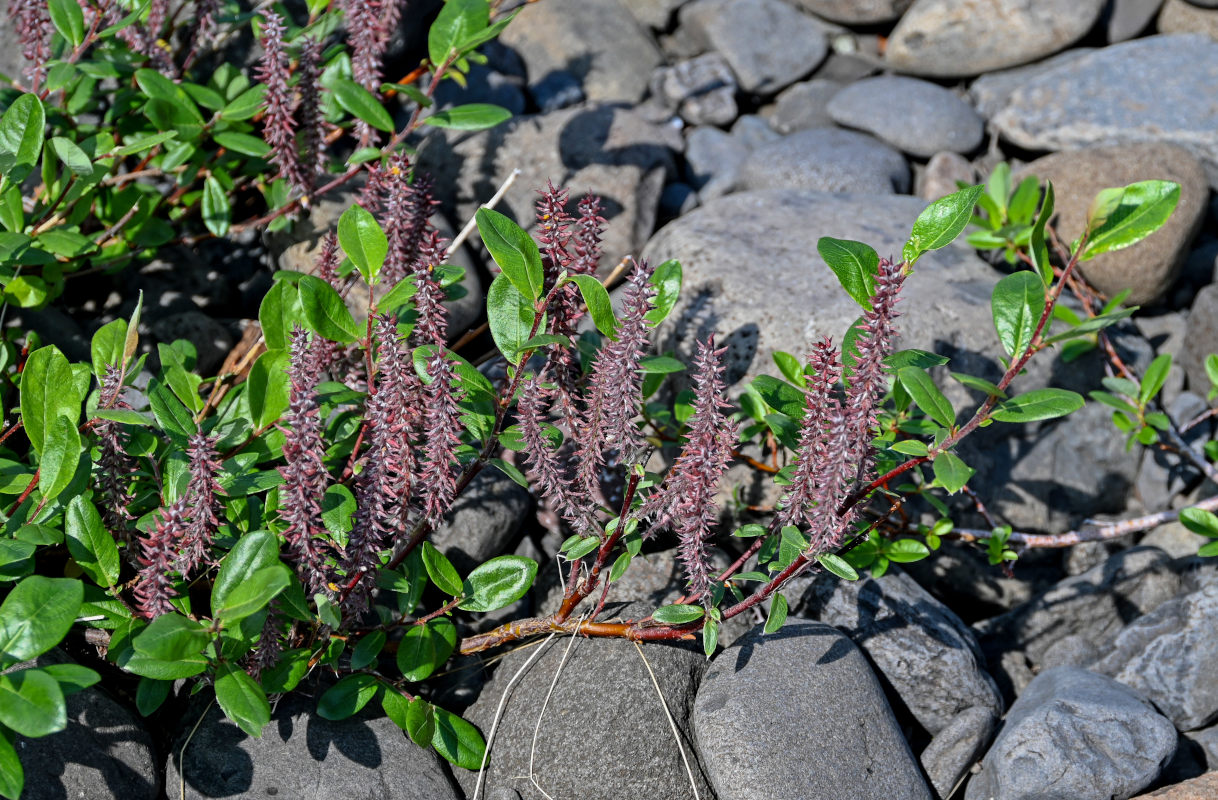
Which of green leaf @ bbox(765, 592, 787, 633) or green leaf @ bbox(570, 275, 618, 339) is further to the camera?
green leaf @ bbox(765, 592, 787, 633)

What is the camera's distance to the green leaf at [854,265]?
307cm

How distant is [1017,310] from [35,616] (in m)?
2.92

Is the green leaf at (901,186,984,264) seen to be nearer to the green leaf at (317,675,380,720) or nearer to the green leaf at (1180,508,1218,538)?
the green leaf at (1180,508,1218,538)

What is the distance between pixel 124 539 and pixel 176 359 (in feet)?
2.10

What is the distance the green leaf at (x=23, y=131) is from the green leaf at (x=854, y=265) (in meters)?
2.59

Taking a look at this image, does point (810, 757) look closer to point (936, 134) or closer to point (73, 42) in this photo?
point (73, 42)

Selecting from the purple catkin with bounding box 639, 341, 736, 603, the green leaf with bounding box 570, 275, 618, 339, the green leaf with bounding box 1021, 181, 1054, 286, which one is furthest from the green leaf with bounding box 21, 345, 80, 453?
the green leaf with bounding box 1021, 181, 1054, 286

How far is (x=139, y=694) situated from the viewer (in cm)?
296

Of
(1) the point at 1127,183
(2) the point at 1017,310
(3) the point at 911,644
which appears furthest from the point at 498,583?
(1) the point at 1127,183

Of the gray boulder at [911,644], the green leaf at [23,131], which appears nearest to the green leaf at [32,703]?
the green leaf at [23,131]

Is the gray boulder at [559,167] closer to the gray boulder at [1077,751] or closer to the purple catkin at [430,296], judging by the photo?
the purple catkin at [430,296]

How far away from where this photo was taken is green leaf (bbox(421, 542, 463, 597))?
3.26 meters

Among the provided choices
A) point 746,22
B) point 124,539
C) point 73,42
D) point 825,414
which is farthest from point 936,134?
point 124,539

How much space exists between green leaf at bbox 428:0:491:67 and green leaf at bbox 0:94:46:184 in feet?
5.03
